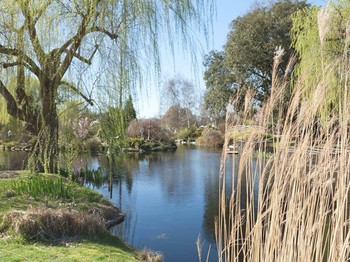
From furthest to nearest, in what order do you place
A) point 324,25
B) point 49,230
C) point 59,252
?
point 49,230, point 59,252, point 324,25

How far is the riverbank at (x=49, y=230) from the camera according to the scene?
3.52 m

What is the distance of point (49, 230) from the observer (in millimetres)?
4191

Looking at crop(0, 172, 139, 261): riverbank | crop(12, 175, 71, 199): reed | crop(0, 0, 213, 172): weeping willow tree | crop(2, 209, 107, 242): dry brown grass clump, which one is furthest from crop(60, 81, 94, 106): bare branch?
crop(12, 175, 71, 199): reed

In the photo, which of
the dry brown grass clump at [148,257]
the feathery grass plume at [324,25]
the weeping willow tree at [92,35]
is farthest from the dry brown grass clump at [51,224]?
the feathery grass plume at [324,25]

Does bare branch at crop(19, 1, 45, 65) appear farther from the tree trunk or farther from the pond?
the pond

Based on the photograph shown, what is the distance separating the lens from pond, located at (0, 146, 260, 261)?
18.7ft

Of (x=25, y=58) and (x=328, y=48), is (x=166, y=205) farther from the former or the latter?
(x=25, y=58)

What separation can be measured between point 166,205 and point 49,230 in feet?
13.7

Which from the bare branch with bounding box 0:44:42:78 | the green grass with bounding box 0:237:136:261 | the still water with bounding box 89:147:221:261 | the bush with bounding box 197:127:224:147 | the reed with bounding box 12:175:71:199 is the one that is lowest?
the still water with bounding box 89:147:221:261

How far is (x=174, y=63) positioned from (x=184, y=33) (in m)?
0.22

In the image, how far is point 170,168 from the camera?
13.7 metres

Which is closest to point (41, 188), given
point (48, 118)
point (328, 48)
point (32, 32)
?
point (48, 118)

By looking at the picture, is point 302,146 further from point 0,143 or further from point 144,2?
point 0,143

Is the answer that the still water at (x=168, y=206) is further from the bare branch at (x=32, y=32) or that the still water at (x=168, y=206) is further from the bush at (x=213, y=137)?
the bush at (x=213, y=137)
